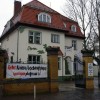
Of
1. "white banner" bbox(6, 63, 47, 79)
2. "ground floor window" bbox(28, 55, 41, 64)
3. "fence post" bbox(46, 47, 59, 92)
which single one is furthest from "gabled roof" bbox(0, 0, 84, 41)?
"white banner" bbox(6, 63, 47, 79)

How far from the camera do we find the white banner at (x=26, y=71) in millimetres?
16203

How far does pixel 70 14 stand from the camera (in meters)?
44.0

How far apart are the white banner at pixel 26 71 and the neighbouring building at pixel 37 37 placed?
31.9 ft

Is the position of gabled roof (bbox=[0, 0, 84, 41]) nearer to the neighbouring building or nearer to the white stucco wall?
the neighbouring building

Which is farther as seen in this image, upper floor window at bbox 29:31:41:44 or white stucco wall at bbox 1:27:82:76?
upper floor window at bbox 29:31:41:44

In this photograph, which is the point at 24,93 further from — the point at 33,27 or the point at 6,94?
the point at 33,27

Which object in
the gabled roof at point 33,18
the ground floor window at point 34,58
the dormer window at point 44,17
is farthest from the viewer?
the dormer window at point 44,17

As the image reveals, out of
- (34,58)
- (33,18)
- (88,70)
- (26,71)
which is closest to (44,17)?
(33,18)

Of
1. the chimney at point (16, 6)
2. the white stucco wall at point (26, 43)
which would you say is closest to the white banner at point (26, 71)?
the white stucco wall at point (26, 43)

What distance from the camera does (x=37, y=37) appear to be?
100 ft

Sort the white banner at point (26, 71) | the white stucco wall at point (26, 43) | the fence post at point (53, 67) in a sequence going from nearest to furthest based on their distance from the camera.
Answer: the white banner at point (26, 71)
the fence post at point (53, 67)
the white stucco wall at point (26, 43)

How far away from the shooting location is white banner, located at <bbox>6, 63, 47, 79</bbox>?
1620cm

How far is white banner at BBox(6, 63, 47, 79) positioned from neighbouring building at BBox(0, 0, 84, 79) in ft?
31.9

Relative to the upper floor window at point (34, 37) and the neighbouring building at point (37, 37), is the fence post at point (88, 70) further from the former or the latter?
the upper floor window at point (34, 37)
